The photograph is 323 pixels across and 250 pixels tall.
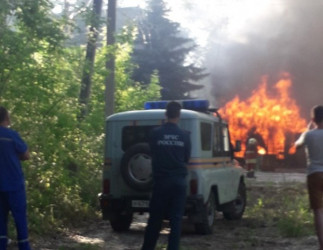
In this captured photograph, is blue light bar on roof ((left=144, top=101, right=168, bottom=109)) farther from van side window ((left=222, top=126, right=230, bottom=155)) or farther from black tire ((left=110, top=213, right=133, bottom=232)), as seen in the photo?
black tire ((left=110, top=213, right=133, bottom=232))

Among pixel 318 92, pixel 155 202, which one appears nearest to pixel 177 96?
pixel 318 92

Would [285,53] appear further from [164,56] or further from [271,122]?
[164,56]

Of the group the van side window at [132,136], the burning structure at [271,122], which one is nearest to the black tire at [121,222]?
the van side window at [132,136]

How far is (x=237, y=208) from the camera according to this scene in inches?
508

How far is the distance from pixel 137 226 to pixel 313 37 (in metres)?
21.3

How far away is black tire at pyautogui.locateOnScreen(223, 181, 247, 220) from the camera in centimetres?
1243

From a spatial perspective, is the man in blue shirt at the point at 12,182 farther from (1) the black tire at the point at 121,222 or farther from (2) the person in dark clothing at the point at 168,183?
(1) the black tire at the point at 121,222

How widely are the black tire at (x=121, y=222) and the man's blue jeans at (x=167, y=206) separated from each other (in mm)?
3609

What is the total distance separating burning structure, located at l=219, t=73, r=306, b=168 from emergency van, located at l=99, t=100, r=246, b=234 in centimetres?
1804

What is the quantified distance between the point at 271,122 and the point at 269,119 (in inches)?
7.0

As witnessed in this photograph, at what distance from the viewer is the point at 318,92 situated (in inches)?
1189

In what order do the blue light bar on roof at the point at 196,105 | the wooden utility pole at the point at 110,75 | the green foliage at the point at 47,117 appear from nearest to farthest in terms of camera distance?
the green foliage at the point at 47,117 < the blue light bar on roof at the point at 196,105 < the wooden utility pole at the point at 110,75

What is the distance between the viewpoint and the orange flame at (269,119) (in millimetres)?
29469

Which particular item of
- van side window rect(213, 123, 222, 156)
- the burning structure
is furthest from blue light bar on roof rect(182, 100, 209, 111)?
the burning structure
